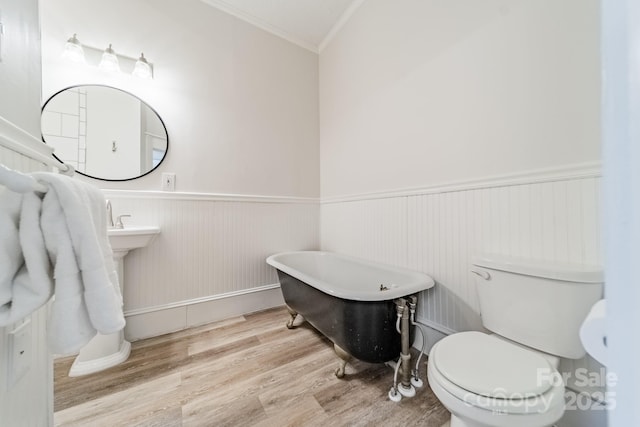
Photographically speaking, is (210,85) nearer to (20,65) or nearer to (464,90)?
(20,65)

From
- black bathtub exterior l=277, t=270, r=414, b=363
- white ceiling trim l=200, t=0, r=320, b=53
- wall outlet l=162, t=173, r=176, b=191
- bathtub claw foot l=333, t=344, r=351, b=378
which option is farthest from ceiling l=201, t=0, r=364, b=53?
bathtub claw foot l=333, t=344, r=351, b=378

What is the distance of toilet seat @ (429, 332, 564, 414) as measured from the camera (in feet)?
2.10

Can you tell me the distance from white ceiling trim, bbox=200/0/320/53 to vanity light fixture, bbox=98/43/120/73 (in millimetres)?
865

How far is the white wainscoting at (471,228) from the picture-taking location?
92 centimetres

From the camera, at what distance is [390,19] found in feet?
5.57

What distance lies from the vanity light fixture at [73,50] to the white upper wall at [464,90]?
1908 mm

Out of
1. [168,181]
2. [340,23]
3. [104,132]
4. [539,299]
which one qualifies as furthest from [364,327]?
[340,23]

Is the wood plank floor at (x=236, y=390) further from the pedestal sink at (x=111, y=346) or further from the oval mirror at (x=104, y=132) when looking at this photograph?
the oval mirror at (x=104, y=132)

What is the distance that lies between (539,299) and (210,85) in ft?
8.19

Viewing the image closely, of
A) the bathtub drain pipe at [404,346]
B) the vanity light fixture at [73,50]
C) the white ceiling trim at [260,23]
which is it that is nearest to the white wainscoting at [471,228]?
the bathtub drain pipe at [404,346]

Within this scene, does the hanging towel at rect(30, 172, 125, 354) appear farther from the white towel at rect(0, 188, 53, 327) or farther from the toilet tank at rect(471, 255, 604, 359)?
the toilet tank at rect(471, 255, 604, 359)

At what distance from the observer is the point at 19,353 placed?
520mm

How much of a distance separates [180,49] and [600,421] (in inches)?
125

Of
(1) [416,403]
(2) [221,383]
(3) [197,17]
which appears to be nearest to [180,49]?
(3) [197,17]
